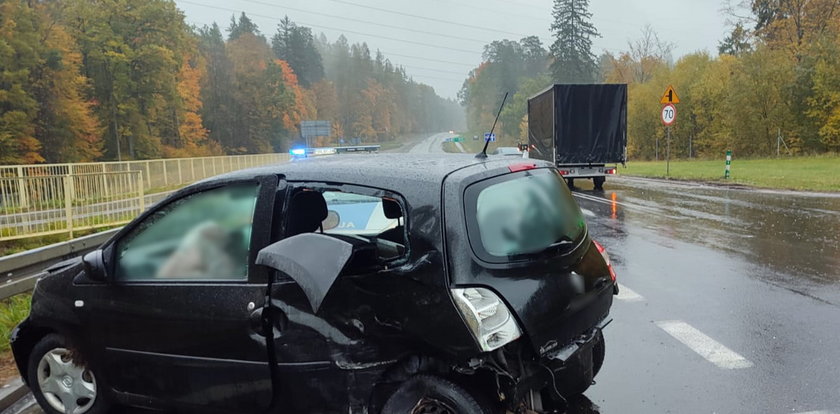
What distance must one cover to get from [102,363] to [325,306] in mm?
1647

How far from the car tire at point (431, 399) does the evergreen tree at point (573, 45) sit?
3173 inches

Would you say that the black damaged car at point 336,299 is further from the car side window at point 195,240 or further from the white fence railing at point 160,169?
the white fence railing at point 160,169

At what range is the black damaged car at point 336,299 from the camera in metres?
2.56

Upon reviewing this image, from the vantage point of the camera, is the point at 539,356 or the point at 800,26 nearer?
the point at 539,356

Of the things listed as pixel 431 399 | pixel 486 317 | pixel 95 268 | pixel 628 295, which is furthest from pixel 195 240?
pixel 628 295

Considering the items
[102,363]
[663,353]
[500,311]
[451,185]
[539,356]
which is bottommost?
[663,353]

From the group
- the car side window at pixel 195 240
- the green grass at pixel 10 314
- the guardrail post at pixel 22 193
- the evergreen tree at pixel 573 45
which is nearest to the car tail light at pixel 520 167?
the car side window at pixel 195 240

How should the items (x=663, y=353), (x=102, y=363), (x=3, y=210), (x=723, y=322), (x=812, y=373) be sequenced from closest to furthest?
(x=102, y=363) < (x=812, y=373) < (x=663, y=353) < (x=723, y=322) < (x=3, y=210)

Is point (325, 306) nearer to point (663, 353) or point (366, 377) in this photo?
point (366, 377)

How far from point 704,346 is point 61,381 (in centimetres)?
464

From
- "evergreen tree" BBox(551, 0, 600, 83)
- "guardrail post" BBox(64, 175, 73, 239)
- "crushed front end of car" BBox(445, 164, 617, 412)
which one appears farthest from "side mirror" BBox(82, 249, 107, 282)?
"evergreen tree" BBox(551, 0, 600, 83)

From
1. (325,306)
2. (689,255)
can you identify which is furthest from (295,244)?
(689,255)

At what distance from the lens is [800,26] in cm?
4125

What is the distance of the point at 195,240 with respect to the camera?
10.5 feet
